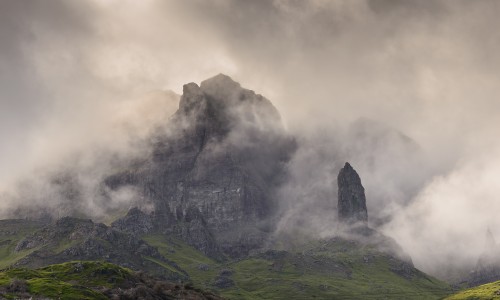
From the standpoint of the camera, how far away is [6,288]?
198m

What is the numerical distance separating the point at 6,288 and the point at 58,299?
2294 cm

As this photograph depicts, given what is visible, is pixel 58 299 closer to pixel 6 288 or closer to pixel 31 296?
pixel 31 296

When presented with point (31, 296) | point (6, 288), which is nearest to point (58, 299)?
point (31, 296)

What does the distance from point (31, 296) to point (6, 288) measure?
12.9 metres

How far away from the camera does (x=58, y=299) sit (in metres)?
196

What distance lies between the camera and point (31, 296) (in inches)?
7643

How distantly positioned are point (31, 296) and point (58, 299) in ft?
34.9
